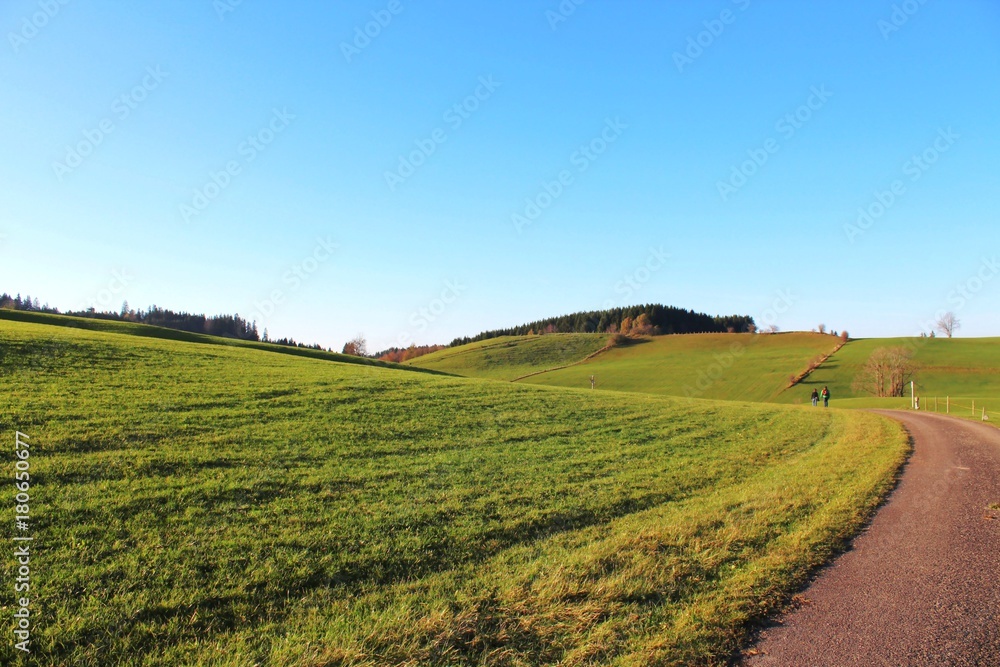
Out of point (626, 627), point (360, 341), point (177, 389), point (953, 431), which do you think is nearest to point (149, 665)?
point (626, 627)

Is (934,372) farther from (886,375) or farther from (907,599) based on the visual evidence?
(907,599)

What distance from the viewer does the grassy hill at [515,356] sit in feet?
335

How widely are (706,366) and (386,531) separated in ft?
309

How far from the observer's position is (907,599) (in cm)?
564

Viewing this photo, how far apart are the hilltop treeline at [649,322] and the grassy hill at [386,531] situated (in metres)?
134

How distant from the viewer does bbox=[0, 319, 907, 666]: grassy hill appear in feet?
16.3

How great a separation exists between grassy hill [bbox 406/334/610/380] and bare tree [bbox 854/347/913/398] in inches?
1961

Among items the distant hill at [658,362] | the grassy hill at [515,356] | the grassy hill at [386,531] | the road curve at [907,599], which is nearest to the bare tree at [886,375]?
the distant hill at [658,362]

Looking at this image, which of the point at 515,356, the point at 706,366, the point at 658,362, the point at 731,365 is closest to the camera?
the point at 731,365

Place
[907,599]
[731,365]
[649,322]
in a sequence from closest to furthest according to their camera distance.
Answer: [907,599] → [731,365] → [649,322]

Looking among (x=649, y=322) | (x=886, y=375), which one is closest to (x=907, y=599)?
(x=886, y=375)

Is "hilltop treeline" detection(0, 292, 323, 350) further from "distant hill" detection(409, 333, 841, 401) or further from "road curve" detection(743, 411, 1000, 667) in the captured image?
"road curve" detection(743, 411, 1000, 667)

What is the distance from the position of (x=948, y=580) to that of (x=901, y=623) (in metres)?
1.73

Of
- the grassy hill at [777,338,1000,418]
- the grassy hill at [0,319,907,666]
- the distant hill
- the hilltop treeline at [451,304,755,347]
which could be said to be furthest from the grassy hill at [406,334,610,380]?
the grassy hill at [0,319,907,666]
